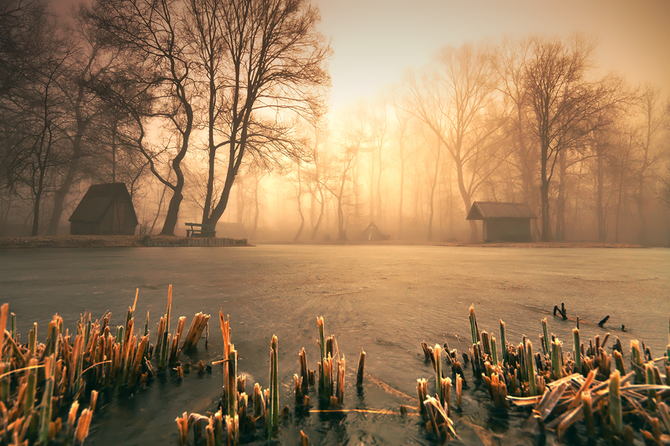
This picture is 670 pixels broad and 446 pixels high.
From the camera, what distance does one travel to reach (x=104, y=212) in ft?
61.9

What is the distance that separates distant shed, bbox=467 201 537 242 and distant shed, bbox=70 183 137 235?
26497mm

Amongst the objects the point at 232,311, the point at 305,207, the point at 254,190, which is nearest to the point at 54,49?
the point at 232,311

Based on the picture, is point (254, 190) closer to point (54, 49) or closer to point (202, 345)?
point (54, 49)

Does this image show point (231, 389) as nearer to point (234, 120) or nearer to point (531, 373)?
point (531, 373)

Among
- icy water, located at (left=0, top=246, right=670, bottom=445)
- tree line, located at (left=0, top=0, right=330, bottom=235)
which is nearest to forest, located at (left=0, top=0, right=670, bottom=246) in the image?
tree line, located at (left=0, top=0, right=330, bottom=235)

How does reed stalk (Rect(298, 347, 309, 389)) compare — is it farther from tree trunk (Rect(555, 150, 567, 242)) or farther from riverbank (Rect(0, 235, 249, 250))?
tree trunk (Rect(555, 150, 567, 242))

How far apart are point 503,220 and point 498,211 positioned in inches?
34.7

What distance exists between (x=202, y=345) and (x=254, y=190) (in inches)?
1739

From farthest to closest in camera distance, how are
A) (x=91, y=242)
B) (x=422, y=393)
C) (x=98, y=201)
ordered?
1. (x=98, y=201)
2. (x=91, y=242)
3. (x=422, y=393)

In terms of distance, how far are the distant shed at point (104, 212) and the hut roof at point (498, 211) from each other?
26.4 meters

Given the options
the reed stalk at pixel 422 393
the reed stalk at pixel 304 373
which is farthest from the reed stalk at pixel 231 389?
the reed stalk at pixel 422 393

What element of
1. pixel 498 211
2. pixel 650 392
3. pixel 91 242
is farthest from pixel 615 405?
pixel 498 211

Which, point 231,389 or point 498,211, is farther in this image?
point 498,211

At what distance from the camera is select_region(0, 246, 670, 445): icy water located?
912 millimetres
